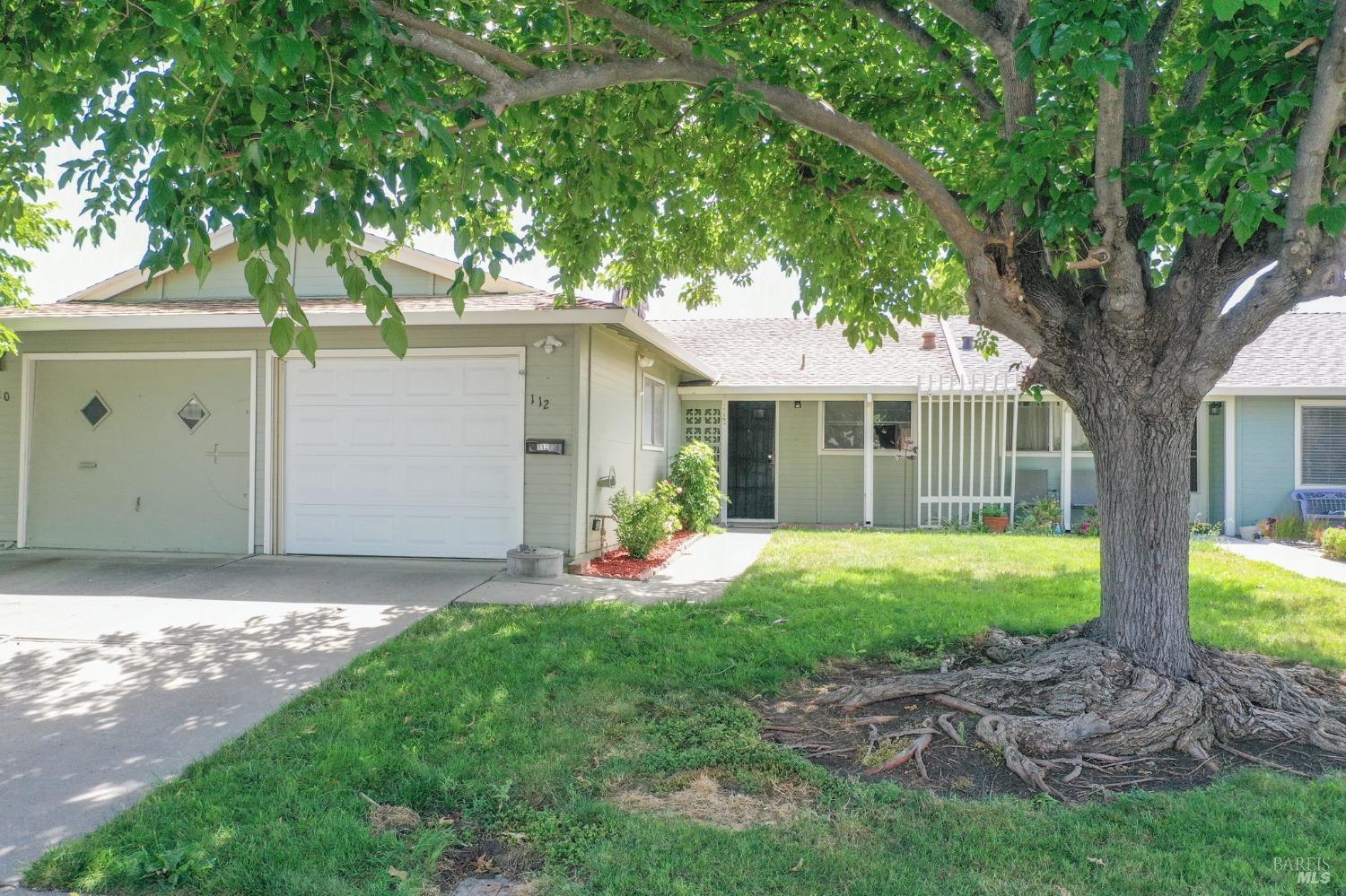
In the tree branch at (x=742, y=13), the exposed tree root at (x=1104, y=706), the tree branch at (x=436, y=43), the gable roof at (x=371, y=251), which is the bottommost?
the exposed tree root at (x=1104, y=706)

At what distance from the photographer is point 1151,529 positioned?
4145mm

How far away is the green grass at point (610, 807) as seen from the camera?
2.59 m

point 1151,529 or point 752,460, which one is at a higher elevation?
point 752,460

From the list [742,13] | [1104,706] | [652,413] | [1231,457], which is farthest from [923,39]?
[1231,457]

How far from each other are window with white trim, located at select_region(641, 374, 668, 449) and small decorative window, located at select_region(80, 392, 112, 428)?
6.20m

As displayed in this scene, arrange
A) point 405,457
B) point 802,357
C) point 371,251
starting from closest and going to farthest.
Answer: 1. point 405,457
2. point 371,251
3. point 802,357

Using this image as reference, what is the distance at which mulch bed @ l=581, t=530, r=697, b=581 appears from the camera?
801 centimetres

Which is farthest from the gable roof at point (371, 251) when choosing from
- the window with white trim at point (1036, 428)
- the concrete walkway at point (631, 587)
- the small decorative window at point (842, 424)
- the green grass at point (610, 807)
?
the window with white trim at point (1036, 428)

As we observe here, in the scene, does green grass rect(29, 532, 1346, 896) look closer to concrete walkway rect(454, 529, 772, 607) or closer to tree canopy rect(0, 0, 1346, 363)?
concrete walkway rect(454, 529, 772, 607)

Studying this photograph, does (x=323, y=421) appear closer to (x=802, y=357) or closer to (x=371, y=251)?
(x=371, y=251)

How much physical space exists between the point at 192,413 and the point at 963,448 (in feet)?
35.1

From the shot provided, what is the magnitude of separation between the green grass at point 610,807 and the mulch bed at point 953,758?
0.15m

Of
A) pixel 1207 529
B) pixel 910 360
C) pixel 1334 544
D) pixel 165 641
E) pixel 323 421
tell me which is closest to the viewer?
pixel 165 641

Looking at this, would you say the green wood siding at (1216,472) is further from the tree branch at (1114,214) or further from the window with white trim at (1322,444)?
the tree branch at (1114,214)
